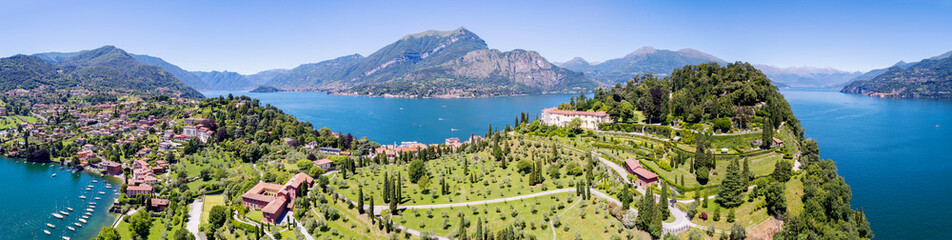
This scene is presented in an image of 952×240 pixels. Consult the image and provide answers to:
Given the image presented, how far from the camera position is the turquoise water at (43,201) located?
2141 inches

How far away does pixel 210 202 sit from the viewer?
60.9 metres

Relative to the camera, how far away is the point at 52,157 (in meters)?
92.1

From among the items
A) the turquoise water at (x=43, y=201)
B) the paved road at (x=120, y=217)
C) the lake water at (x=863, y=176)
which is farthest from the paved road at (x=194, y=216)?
the lake water at (x=863, y=176)

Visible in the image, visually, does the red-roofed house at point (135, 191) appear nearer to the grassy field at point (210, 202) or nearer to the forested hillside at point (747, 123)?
the grassy field at point (210, 202)

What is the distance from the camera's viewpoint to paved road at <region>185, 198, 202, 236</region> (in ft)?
172

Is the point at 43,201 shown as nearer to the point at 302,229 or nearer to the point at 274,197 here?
the point at 274,197

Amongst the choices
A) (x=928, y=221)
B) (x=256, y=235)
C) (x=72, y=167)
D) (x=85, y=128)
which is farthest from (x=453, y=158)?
(x=85, y=128)

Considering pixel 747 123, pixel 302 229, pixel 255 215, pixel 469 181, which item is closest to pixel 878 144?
pixel 747 123

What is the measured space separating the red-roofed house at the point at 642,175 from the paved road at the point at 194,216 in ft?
166

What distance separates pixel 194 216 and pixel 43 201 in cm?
2994

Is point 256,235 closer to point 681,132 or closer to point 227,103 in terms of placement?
point 681,132

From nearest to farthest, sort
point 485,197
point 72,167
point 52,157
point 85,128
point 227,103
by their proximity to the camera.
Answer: point 485,197, point 72,167, point 52,157, point 85,128, point 227,103

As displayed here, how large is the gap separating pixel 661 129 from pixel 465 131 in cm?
7474

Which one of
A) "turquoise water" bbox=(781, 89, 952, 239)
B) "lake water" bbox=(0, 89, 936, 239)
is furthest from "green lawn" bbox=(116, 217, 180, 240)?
"turquoise water" bbox=(781, 89, 952, 239)
